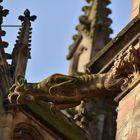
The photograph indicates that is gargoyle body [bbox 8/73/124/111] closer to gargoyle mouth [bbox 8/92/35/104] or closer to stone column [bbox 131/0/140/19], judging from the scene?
gargoyle mouth [bbox 8/92/35/104]

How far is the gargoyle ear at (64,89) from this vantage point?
7.61 meters

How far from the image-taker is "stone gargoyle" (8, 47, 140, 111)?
24.5ft

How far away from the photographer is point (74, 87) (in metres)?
7.65

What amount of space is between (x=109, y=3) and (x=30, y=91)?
19.8 metres

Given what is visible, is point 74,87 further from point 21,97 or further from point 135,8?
point 135,8

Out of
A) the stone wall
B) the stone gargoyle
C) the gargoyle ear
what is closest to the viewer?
the stone wall

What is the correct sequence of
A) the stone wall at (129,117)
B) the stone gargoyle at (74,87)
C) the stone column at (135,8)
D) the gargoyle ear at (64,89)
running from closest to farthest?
the stone wall at (129,117) → the stone gargoyle at (74,87) → the gargoyle ear at (64,89) → the stone column at (135,8)

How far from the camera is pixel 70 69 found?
24953mm

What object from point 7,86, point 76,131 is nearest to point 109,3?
point 76,131

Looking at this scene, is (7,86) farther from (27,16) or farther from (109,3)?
(109,3)

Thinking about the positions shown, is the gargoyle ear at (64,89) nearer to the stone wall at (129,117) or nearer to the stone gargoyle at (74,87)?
the stone gargoyle at (74,87)

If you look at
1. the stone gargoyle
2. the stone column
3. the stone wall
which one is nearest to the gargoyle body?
the stone gargoyle

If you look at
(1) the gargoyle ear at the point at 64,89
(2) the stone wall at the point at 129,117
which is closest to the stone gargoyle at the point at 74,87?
(1) the gargoyle ear at the point at 64,89

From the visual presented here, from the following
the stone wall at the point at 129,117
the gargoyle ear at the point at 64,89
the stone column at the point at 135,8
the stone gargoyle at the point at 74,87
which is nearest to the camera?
the stone wall at the point at 129,117
